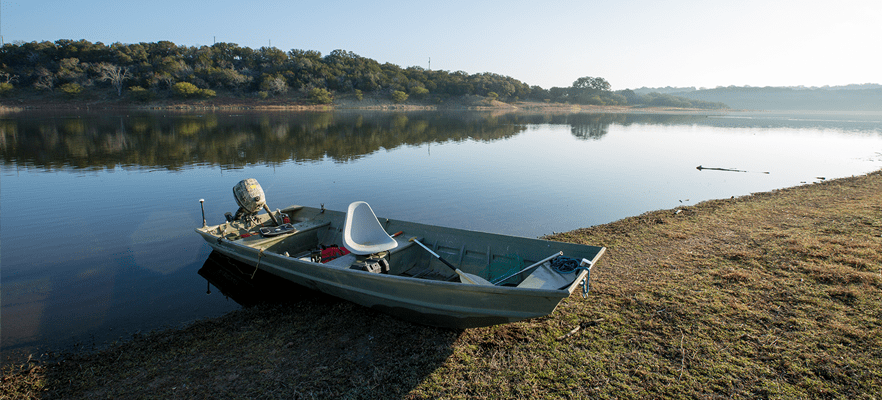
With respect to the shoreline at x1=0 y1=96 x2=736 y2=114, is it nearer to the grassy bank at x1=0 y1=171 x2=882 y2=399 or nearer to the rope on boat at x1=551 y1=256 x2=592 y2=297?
the grassy bank at x1=0 y1=171 x2=882 y2=399

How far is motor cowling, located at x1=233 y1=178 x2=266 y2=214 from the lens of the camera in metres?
9.48

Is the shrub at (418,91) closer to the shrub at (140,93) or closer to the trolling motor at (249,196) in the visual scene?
the shrub at (140,93)

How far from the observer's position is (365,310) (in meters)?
7.07

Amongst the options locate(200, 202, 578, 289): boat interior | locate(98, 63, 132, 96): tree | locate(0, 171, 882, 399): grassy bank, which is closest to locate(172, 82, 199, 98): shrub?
locate(98, 63, 132, 96): tree

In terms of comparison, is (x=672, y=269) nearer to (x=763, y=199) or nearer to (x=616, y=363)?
(x=616, y=363)

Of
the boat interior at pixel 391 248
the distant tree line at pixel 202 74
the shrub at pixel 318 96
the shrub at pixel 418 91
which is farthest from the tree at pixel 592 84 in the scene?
the boat interior at pixel 391 248

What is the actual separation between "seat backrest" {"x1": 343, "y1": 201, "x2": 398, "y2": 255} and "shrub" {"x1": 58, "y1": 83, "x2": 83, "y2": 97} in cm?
8903

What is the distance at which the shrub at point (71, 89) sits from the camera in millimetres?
69125

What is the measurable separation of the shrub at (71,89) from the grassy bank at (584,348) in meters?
88.4

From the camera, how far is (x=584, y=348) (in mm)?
5473

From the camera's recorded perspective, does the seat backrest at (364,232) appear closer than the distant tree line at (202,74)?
Yes

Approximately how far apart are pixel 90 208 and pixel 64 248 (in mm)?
4153

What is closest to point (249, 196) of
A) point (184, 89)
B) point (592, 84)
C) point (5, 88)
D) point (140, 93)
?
point (184, 89)

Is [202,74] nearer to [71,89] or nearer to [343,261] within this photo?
[71,89]
